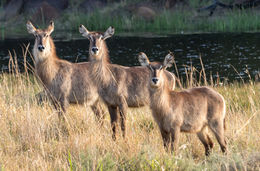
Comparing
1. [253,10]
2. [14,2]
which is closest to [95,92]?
[253,10]

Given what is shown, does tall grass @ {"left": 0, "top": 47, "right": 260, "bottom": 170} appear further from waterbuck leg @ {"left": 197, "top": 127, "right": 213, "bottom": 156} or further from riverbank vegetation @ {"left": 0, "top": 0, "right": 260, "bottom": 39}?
riverbank vegetation @ {"left": 0, "top": 0, "right": 260, "bottom": 39}

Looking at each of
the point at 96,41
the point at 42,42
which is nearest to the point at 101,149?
the point at 96,41

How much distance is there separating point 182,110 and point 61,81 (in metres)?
2.89

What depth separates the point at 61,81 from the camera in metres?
7.96

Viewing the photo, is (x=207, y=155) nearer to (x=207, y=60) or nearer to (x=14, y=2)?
(x=207, y=60)

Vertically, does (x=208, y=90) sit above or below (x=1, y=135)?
above

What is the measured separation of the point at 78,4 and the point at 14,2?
18.2 feet

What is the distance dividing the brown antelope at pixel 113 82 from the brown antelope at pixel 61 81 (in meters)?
0.54

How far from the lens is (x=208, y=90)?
241 inches

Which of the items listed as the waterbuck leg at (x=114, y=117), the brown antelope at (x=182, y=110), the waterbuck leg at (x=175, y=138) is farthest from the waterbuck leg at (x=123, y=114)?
the waterbuck leg at (x=175, y=138)

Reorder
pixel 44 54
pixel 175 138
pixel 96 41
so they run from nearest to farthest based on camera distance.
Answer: pixel 175 138, pixel 96 41, pixel 44 54

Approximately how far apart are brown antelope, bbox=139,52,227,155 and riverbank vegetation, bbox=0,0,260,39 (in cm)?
1782

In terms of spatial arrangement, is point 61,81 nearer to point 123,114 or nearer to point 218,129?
point 123,114

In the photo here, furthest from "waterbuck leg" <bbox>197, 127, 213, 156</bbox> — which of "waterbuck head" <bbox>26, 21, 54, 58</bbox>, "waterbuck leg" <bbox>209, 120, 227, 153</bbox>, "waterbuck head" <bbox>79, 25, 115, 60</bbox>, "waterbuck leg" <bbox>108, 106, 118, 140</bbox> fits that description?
"waterbuck head" <bbox>26, 21, 54, 58</bbox>
